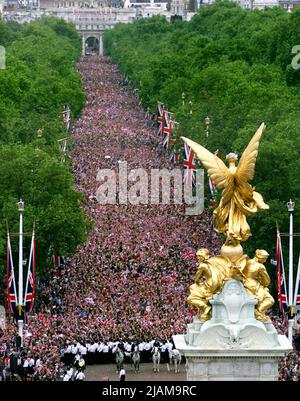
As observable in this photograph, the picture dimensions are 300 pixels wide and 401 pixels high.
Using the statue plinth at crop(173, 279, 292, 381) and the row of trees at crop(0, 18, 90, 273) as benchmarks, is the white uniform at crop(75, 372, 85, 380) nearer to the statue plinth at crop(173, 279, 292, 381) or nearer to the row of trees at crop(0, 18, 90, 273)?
the statue plinth at crop(173, 279, 292, 381)

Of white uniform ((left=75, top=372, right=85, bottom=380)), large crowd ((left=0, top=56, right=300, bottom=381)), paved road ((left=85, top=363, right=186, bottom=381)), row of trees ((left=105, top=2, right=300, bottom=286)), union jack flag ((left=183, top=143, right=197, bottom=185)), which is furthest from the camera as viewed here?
union jack flag ((left=183, top=143, right=197, bottom=185))

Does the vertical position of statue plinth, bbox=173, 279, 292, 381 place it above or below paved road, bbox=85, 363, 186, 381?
above

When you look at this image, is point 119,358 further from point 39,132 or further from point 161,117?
point 161,117

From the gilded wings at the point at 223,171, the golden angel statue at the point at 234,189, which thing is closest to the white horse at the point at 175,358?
the golden angel statue at the point at 234,189

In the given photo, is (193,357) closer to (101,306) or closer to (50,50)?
(101,306)

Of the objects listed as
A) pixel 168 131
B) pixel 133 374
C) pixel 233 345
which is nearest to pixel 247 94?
pixel 168 131

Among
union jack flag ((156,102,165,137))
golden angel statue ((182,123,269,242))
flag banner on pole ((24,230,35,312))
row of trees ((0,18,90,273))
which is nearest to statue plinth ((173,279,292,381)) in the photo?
golden angel statue ((182,123,269,242))
